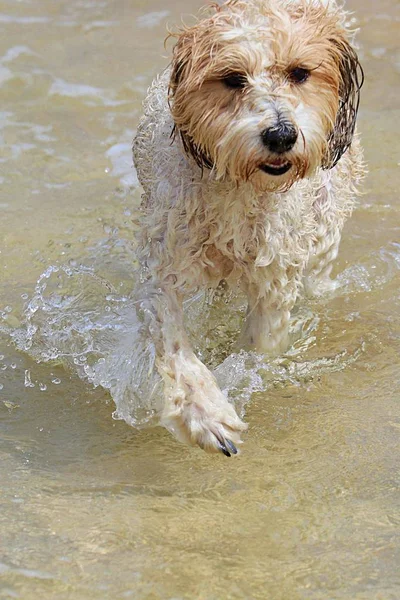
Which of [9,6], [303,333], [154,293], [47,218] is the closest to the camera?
[154,293]

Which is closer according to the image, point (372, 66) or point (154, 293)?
point (154, 293)

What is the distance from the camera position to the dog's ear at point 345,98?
418cm

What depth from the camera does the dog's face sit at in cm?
373

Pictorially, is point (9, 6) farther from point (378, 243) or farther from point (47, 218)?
point (378, 243)

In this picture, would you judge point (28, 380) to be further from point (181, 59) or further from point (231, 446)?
point (181, 59)

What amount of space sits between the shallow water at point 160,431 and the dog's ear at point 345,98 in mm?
1145

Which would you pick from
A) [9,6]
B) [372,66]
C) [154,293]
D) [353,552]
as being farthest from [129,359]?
[9,6]

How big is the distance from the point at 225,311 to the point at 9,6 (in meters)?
6.20

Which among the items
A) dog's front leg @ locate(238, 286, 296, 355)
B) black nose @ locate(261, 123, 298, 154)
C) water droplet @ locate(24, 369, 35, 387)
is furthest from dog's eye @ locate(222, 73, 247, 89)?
water droplet @ locate(24, 369, 35, 387)

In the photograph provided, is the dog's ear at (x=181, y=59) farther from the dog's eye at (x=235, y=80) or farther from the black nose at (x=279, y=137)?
the black nose at (x=279, y=137)

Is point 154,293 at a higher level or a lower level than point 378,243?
higher

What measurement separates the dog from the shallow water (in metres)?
0.29

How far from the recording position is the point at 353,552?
3.50m

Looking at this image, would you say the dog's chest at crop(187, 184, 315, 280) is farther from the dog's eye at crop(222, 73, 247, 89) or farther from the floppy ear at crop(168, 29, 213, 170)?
the dog's eye at crop(222, 73, 247, 89)
